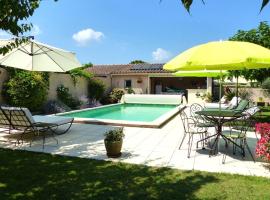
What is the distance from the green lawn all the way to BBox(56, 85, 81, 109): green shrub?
44.2 ft

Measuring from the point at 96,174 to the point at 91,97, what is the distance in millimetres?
19484

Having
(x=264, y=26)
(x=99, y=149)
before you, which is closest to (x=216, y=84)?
(x=264, y=26)

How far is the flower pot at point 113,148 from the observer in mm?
7211

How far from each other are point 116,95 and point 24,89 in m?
13.5

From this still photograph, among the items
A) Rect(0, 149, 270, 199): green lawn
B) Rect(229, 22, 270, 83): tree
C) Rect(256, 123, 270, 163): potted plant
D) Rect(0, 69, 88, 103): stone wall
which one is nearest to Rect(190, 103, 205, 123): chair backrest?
Rect(256, 123, 270, 163): potted plant

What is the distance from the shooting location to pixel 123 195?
15.9 ft

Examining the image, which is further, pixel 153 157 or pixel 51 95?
pixel 51 95

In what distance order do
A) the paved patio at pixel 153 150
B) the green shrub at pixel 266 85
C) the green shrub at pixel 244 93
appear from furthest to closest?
the green shrub at pixel 244 93, the green shrub at pixel 266 85, the paved patio at pixel 153 150

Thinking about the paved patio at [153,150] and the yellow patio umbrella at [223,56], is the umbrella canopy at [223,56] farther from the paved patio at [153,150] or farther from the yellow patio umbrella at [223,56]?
the paved patio at [153,150]

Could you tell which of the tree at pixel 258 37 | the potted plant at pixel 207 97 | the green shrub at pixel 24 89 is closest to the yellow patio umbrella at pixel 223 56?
the tree at pixel 258 37

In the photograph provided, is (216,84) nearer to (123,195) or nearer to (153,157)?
(153,157)

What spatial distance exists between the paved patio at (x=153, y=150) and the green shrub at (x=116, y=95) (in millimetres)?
16716

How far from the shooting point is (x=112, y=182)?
5.48 m

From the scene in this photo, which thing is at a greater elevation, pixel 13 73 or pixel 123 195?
pixel 13 73
